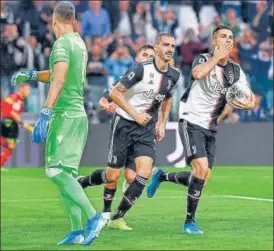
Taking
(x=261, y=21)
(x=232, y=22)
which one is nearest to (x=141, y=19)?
(x=232, y=22)

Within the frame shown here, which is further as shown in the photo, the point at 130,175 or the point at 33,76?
the point at 130,175

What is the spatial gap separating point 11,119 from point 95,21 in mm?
3585

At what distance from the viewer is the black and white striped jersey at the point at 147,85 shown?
39.5 feet

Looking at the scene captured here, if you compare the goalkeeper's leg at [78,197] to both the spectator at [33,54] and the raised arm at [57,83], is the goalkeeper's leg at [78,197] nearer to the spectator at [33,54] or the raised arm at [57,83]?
the raised arm at [57,83]

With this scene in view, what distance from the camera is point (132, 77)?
12000mm

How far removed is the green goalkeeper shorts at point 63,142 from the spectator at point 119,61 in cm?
1523

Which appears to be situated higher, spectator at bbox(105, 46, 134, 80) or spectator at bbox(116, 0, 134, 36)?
Answer: spectator at bbox(116, 0, 134, 36)

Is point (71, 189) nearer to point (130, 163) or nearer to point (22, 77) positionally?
point (22, 77)

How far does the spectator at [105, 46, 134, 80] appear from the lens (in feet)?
83.5

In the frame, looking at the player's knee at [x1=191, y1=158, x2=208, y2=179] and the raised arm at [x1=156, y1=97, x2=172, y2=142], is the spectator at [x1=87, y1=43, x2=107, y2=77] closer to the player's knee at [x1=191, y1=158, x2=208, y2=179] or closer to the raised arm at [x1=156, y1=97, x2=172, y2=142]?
the raised arm at [x1=156, y1=97, x2=172, y2=142]

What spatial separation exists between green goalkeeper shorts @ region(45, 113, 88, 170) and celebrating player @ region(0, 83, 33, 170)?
1369 cm

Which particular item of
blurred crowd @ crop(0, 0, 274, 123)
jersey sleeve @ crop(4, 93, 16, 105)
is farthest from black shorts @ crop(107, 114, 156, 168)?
blurred crowd @ crop(0, 0, 274, 123)

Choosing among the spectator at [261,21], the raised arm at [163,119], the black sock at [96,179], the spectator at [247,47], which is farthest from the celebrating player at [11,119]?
the raised arm at [163,119]

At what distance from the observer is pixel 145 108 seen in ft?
40.3
